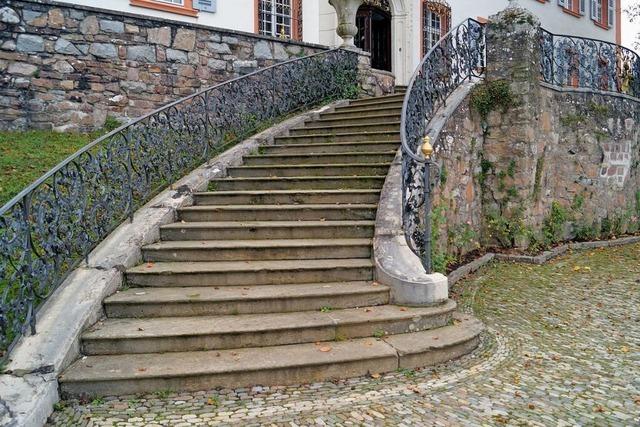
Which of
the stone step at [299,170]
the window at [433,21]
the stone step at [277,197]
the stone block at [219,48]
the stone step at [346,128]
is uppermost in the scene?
the window at [433,21]

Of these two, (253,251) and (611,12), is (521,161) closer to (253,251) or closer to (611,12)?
(253,251)

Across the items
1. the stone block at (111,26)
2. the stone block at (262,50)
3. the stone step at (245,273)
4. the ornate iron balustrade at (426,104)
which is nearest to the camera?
the stone step at (245,273)

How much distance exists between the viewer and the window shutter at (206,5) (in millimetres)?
10977

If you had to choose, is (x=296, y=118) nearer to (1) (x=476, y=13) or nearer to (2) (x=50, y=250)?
(2) (x=50, y=250)

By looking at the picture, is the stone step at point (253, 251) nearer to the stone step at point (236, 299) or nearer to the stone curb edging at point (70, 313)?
the stone curb edging at point (70, 313)

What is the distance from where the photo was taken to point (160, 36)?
891 centimetres

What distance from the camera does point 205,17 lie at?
36.5 ft

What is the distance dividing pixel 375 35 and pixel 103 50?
28.7 feet

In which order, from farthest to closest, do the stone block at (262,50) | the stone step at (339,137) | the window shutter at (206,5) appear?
1. the window shutter at (206,5)
2. the stone block at (262,50)
3. the stone step at (339,137)

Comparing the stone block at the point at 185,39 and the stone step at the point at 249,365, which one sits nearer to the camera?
the stone step at the point at 249,365

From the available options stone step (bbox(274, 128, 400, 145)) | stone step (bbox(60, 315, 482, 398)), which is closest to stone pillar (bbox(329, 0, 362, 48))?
stone step (bbox(274, 128, 400, 145))

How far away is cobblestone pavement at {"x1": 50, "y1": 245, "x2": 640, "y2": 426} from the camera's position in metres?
3.30

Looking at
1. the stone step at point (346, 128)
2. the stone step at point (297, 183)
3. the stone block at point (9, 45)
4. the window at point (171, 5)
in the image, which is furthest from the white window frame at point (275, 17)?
the stone step at point (297, 183)

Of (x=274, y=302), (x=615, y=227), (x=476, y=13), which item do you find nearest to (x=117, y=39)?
(x=274, y=302)
